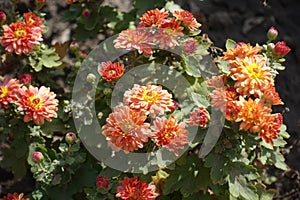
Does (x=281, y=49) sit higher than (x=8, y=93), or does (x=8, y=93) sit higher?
(x=281, y=49)

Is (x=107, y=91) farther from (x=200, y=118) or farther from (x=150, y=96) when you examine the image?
(x=200, y=118)

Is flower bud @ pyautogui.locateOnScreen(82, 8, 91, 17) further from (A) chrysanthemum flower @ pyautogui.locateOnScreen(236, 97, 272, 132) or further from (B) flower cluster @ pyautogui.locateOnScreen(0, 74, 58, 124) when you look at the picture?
(A) chrysanthemum flower @ pyautogui.locateOnScreen(236, 97, 272, 132)

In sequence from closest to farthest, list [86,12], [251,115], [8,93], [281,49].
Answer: [251,115] → [281,49] → [8,93] → [86,12]

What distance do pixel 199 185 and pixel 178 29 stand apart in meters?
0.59

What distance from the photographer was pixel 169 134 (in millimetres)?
1783

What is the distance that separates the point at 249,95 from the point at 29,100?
80 centimetres

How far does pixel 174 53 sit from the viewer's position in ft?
6.91

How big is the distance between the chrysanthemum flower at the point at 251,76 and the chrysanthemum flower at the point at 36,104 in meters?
0.68

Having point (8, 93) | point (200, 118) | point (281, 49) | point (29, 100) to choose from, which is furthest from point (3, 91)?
point (281, 49)

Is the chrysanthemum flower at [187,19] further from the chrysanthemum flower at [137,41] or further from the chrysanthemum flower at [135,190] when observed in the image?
the chrysanthemum flower at [135,190]

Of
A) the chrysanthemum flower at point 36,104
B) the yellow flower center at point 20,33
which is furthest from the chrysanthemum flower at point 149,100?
the yellow flower center at point 20,33

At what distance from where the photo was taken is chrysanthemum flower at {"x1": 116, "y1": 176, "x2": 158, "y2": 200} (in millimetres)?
1785

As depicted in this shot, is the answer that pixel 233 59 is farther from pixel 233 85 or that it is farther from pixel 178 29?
pixel 178 29

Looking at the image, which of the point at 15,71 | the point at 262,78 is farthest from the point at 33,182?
the point at 262,78
